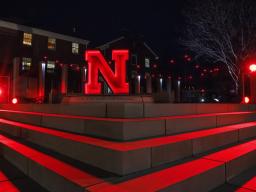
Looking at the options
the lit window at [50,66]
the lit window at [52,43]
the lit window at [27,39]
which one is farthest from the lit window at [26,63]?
the lit window at [52,43]

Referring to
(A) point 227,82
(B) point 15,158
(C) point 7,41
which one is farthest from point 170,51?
(B) point 15,158

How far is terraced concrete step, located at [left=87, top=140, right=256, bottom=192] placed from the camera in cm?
239

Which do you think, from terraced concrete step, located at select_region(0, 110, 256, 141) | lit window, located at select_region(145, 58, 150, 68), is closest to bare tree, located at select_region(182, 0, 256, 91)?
terraced concrete step, located at select_region(0, 110, 256, 141)

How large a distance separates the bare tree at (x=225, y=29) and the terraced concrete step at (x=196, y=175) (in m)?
12.4

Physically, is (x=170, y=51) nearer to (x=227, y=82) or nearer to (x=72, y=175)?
(x=227, y=82)

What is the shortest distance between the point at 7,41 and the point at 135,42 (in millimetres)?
14093

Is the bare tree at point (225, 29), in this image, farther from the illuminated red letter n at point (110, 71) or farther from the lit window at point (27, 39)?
the lit window at point (27, 39)

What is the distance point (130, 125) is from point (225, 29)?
46.0 ft

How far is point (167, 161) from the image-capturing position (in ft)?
10.6

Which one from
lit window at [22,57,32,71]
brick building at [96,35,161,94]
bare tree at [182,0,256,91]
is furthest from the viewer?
brick building at [96,35,161,94]

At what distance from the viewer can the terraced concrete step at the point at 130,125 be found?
11.1 ft

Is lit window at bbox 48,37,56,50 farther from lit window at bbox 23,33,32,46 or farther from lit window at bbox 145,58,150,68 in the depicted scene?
lit window at bbox 145,58,150,68

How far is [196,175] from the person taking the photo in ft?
9.01

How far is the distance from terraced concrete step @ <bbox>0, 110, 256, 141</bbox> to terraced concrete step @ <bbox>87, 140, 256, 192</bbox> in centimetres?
78
